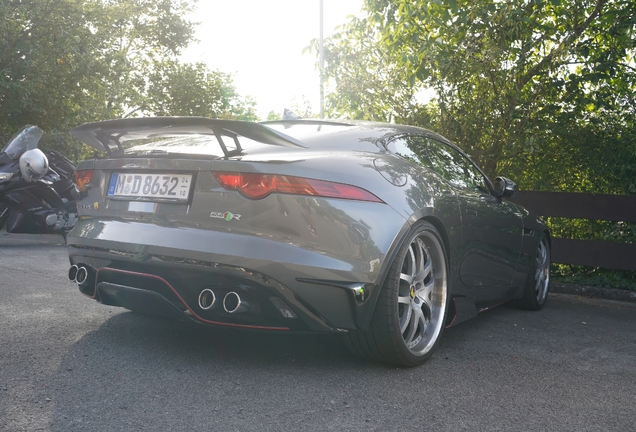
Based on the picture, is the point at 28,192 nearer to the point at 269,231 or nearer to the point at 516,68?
the point at 516,68

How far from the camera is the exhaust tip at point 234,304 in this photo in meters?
3.29

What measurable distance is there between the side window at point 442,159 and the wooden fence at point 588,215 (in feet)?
9.44

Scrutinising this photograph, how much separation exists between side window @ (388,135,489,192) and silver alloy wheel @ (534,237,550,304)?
4.10 ft

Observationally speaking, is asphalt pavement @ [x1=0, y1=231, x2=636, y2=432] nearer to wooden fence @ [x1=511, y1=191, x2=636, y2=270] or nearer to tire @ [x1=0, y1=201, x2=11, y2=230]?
wooden fence @ [x1=511, y1=191, x2=636, y2=270]

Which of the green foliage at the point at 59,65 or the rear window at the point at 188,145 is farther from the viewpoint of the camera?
the green foliage at the point at 59,65

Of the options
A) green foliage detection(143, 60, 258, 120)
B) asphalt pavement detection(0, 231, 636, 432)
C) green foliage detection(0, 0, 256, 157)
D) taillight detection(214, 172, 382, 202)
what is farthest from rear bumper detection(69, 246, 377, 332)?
green foliage detection(143, 60, 258, 120)

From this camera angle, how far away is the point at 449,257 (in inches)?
161

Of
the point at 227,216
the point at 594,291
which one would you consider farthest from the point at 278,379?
the point at 594,291

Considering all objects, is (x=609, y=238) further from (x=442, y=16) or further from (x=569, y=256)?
(x=442, y=16)

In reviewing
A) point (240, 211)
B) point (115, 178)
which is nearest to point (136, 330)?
point (115, 178)

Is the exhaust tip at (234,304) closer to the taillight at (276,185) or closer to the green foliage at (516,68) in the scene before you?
the taillight at (276,185)

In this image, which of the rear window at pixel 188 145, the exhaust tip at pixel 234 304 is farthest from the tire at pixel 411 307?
the rear window at pixel 188 145

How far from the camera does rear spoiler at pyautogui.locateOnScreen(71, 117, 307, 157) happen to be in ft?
11.0

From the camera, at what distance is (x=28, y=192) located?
9.52 m
